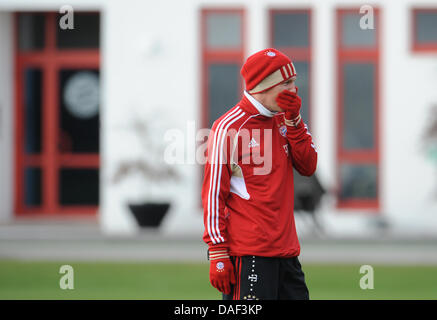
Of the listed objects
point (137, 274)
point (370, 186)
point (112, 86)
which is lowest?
point (137, 274)

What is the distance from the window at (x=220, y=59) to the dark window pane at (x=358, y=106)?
1.84 metres

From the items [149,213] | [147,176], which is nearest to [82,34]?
[147,176]

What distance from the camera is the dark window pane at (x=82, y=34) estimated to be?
14.1 meters

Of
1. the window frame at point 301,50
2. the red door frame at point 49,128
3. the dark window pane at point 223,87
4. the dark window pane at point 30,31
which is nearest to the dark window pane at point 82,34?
the red door frame at point 49,128

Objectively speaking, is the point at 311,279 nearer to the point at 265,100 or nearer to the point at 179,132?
the point at 179,132

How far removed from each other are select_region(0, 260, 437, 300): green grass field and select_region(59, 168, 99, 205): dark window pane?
325 cm

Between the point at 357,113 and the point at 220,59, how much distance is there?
8.27 ft

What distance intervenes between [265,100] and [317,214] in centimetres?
863

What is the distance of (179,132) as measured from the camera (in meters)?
12.9

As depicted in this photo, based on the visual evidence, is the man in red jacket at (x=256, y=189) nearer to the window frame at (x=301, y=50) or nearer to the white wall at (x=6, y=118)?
the window frame at (x=301, y=50)

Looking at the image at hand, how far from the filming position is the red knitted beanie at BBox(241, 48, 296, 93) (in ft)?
13.2

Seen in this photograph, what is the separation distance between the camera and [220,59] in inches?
523

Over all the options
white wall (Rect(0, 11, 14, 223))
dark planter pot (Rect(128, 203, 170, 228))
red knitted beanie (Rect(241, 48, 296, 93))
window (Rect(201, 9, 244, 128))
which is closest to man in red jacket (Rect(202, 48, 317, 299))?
red knitted beanie (Rect(241, 48, 296, 93))

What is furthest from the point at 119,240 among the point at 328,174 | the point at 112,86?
Answer: the point at 328,174
